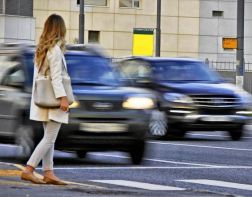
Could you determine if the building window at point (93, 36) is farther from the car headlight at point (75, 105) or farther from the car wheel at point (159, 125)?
the car headlight at point (75, 105)

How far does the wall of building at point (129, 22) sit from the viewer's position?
61000 mm

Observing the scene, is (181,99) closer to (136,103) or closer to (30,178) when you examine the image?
(136,103)

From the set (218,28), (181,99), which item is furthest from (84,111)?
(218,28)

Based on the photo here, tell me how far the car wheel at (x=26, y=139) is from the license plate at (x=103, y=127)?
701 mm

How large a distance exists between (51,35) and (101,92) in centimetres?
412

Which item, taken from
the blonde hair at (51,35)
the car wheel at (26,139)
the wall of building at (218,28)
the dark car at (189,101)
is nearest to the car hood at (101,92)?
the car wheel at (26,139)

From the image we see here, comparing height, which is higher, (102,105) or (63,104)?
(63,104)

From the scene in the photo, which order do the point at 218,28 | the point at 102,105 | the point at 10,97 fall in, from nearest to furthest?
1. the point at 102,105
2. the point at 10,97
3. the point at 218,28

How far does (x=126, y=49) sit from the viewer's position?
61.8m

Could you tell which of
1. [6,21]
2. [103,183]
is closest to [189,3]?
[6,21]

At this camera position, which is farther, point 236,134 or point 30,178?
point 236,134

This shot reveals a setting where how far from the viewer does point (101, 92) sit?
15.8 m

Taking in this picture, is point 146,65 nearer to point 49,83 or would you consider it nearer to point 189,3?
point 49,83

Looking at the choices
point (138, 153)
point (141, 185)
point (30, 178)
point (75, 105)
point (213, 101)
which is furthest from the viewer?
point (213, 101)
